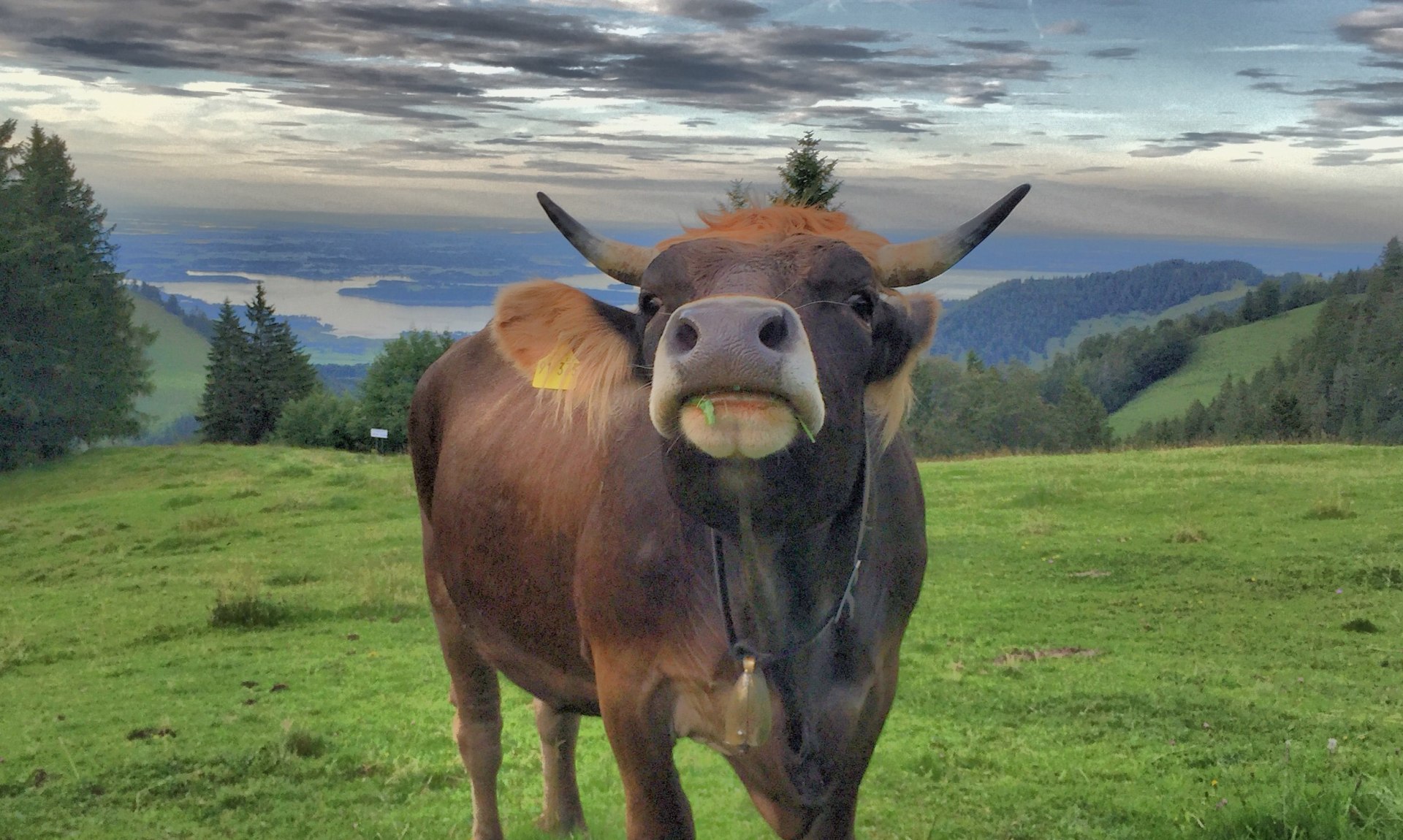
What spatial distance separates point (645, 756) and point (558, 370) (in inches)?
55.7

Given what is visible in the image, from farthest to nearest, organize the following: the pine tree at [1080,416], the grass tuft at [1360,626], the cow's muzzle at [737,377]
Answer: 1. the pine tree at [1080,416]
2. the grass tuft at [1360,626]
3. the cow's muzzle at [737,377]

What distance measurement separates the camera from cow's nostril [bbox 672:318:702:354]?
301 cm

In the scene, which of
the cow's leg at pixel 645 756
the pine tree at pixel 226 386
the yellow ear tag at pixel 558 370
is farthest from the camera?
the pine tree at pixel 226 386

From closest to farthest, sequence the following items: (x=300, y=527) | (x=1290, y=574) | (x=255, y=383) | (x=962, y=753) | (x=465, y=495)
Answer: (x=465, y=495), (x=962, y=753), (x=1290, y=574), (x=300, y=527), (x=255, y=383)

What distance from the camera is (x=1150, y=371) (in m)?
141

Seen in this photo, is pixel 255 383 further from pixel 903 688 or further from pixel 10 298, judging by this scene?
pixel 903 688

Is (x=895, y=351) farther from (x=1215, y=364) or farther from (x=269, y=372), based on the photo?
(x=1215, y=364)

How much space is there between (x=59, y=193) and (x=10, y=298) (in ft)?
25.5

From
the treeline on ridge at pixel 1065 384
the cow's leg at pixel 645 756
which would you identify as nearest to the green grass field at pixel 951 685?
the cow's leg at pixel 645 756

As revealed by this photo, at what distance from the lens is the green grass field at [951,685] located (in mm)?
6855

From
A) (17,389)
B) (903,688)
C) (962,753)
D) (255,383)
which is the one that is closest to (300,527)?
(903,688)

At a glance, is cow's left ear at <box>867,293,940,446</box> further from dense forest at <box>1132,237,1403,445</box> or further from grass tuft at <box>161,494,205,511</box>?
dense forest at <box>1132,237,1403,445</box>

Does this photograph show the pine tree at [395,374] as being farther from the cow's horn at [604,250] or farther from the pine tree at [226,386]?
the cow's horn at [604,250]

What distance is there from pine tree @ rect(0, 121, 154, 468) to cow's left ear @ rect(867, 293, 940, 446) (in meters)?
50.6
